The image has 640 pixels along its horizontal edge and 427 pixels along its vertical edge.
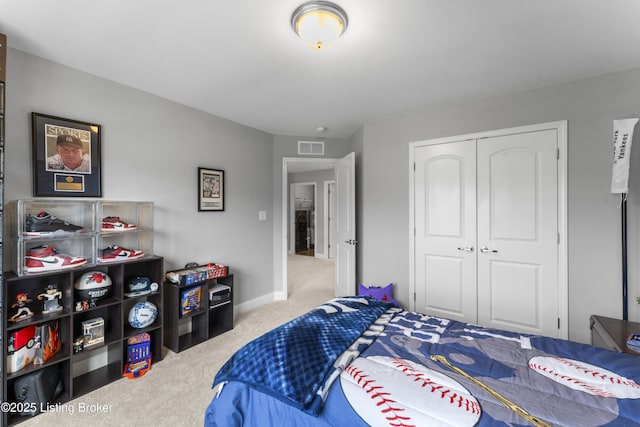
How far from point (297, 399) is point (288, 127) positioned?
3171mm

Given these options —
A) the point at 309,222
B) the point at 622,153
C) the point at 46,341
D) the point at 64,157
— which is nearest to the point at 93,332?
the point at 46,341

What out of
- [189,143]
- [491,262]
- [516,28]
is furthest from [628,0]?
[189,143]

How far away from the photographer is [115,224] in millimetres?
2205

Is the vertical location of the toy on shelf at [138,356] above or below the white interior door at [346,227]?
below

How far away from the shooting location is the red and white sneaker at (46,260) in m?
1.79

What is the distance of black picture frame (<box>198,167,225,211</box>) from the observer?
3.03 m

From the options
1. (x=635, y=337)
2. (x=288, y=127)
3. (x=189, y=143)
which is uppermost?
(x=288, y=127)

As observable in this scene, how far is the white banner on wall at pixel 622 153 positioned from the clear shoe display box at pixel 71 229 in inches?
147

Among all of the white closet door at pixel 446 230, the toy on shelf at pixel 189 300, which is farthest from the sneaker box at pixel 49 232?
the white closet door at pixel 446 230

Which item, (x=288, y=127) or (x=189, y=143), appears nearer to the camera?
(x=189, y=143)

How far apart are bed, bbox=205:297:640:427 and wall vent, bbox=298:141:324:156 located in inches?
114

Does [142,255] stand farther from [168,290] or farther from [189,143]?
[189,143]

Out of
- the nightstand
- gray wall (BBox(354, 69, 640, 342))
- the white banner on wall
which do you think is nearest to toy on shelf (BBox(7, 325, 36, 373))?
the nightstand

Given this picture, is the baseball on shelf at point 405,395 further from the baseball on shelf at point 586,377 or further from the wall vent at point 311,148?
the wall vent at point 311,148
